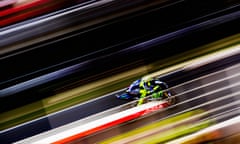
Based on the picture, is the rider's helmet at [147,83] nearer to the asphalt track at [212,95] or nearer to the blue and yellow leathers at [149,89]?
the blue and yellow leathers at [149,89]

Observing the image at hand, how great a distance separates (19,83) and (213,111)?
106cm

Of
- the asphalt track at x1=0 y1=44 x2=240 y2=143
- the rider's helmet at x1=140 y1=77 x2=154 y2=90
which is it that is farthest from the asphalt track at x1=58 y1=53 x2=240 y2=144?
the rider's helmet at x1=140 y1=77 x2=154 y2=90

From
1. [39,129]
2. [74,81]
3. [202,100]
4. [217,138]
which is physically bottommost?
[217,138]

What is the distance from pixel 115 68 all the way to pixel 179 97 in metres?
0.40

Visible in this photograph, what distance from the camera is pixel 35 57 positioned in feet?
4.69

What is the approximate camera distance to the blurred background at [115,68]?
4.66ft

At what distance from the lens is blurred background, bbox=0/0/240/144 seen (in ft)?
4.66

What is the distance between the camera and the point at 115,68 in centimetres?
154

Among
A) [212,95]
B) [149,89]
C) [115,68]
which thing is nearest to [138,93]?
[149,89]

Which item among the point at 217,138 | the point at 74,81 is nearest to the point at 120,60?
the point at 74,81

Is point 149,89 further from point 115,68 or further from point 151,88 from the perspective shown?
point 115,68

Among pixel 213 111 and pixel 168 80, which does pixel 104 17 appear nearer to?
pixel 168 80

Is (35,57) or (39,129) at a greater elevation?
(35,57)

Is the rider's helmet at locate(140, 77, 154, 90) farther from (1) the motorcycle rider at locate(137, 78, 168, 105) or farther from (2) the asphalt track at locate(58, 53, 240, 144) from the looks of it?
(2) the asphalt track at locate(58, 53, 240, 144)
